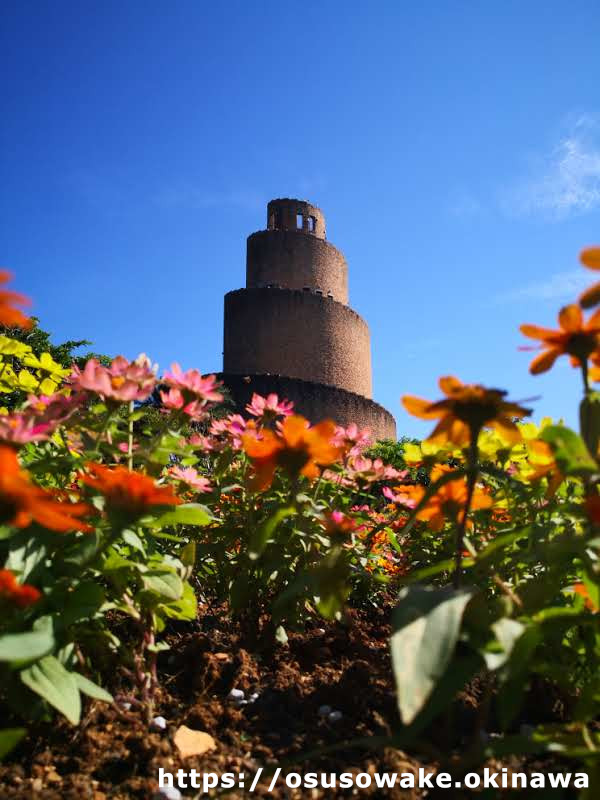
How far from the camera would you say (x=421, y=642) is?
55 cm

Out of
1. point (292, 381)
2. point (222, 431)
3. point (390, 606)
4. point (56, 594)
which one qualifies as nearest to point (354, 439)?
point (222, 431)

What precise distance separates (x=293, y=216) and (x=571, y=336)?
18.8m

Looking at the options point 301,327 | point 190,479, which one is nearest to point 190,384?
point 190,479

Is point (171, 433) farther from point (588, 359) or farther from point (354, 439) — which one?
point (588, 359)

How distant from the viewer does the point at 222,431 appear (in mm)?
1336

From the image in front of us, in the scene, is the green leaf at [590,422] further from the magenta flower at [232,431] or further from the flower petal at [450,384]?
the magenta flower at [232,431]

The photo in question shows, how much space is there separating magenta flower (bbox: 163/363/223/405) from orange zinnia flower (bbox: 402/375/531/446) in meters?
0.43

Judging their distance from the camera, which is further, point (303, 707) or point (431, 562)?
point (431, 562)

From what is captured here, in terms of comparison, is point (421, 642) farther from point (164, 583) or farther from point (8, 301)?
point (8, 301)

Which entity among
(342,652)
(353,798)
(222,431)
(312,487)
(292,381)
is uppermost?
(292,381)

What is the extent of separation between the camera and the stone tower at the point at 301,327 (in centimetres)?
1345

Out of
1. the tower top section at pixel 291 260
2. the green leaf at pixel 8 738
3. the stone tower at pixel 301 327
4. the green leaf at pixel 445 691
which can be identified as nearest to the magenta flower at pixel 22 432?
the green leaf at pixel 8 738

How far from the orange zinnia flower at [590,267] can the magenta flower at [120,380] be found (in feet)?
2.10

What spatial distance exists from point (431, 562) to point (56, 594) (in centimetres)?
92
